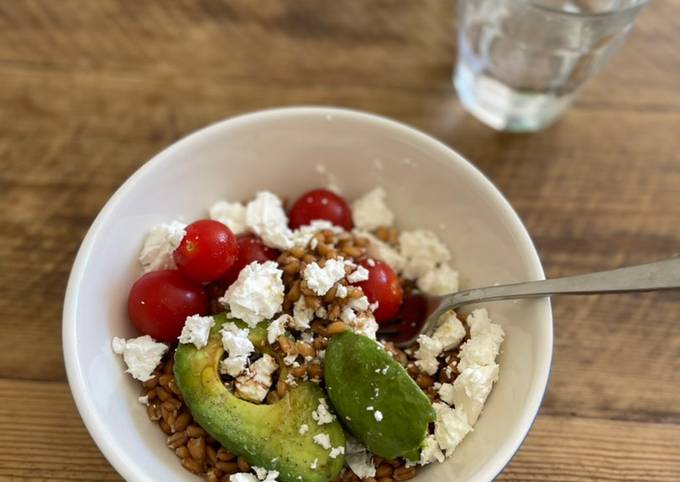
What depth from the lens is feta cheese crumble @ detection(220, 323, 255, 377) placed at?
Answer: 3.20ft

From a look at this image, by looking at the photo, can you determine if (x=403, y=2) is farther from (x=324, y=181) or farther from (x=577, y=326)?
(x=577, y=326)

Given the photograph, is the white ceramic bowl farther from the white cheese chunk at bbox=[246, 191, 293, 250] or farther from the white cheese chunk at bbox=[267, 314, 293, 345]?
the white cheese chunk at bbox=[267, 314, 293, 345]

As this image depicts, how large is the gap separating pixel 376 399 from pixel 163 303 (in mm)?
331

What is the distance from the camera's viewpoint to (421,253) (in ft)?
3.96

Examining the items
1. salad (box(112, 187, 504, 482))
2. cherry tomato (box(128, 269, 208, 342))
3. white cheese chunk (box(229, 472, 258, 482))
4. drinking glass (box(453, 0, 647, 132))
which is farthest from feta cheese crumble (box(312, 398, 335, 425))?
drinking glass (box(453, 0, 647, 132))

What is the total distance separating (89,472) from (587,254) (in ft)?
3.07

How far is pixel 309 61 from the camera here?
1.56 m

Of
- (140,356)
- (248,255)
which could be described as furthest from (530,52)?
(140,356)

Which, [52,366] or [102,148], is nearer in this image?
[52,366]

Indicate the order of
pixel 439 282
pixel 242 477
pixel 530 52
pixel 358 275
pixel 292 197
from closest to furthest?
pixel 242 477 < pixel 358 275 < pixel 439 282 < pixel 292 197 < pixel 530 52

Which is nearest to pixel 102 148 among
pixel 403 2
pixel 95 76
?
pixel 95 76

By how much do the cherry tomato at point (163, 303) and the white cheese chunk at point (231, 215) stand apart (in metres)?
0.14

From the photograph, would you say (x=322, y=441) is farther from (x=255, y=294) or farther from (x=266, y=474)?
(x=255, y=294)

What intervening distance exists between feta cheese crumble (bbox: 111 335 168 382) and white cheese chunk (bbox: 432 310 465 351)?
16.1 inches
